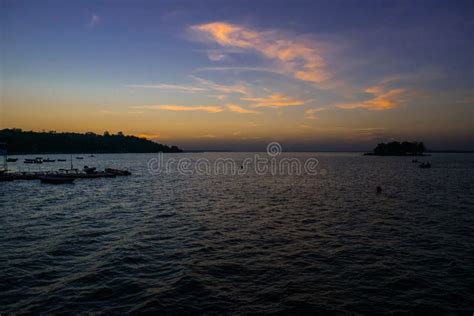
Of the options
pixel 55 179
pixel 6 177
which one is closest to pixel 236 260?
pixel 55 179

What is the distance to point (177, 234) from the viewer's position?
82.2 feet

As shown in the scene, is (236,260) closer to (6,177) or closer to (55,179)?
(55,179)

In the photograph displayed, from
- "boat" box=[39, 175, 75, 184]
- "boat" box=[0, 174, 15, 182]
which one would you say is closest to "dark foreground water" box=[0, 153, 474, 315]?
"boat" box=[39, 175, 75, 184]

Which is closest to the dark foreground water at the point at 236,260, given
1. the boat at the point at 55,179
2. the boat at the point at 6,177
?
the boat at the point at 55,179

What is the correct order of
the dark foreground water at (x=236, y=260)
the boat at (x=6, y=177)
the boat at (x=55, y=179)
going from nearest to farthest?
the dark foreground water at (x=236, y=260), the boat at (x=55, y=179), the boat at (x=6, y=177)

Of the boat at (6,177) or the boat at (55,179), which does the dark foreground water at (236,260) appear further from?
the boat at (6,177)

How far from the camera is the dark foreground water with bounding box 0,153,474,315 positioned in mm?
13609

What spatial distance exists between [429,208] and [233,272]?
32034 millimetres

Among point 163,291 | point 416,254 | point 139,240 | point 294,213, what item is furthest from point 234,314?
point 294,213

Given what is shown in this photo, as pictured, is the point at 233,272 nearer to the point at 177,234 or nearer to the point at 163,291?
the point at 163,291

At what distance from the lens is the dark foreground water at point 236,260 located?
44.7ft

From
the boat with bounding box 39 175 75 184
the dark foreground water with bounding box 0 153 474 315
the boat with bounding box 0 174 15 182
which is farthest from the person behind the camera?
the boat with bounding box 0 174 15 182

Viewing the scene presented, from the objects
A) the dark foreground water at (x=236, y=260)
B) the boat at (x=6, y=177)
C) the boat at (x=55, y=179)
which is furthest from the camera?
the boat at (x=6, y=177)

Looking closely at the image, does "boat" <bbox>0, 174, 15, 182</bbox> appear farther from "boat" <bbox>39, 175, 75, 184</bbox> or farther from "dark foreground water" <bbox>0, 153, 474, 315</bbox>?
"dark foreground water" <bbox>0, 153, 474, 315</bbox>
